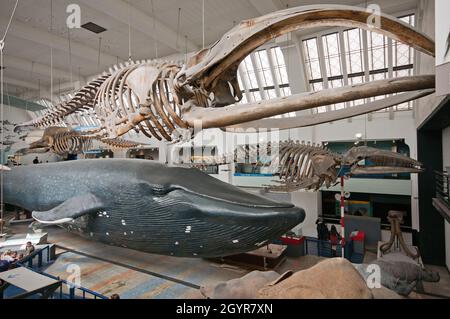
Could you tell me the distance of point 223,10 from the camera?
921 centimetres

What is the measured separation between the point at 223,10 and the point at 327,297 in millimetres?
9896

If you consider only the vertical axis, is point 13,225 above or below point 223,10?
below

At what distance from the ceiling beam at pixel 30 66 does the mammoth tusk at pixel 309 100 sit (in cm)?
1650

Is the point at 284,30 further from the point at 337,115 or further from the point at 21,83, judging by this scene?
the point at 21,83

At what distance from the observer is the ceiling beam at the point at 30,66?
1357cm

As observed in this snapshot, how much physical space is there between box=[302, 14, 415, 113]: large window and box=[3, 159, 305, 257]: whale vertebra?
10.4m

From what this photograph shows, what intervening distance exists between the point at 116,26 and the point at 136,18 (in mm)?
1862

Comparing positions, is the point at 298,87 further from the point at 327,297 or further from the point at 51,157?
the point at 51,157

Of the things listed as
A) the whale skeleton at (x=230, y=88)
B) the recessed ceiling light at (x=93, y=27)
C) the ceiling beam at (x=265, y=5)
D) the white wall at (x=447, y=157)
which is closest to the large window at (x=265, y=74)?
the ceiling beam at (x=265, y=5)

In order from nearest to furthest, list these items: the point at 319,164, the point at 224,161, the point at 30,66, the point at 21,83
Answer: the point at 319,164
the point at 224,161
the point at 30,66
the point at 21,83

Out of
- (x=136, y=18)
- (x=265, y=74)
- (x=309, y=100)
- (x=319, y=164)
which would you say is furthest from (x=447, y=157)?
(x=136, y=18)

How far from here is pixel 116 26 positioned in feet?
34.1

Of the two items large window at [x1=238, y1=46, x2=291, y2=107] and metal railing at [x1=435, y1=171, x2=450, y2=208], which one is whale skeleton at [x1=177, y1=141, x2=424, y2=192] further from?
large window at [x1=238, y1=46, x2=291, y2=107]
